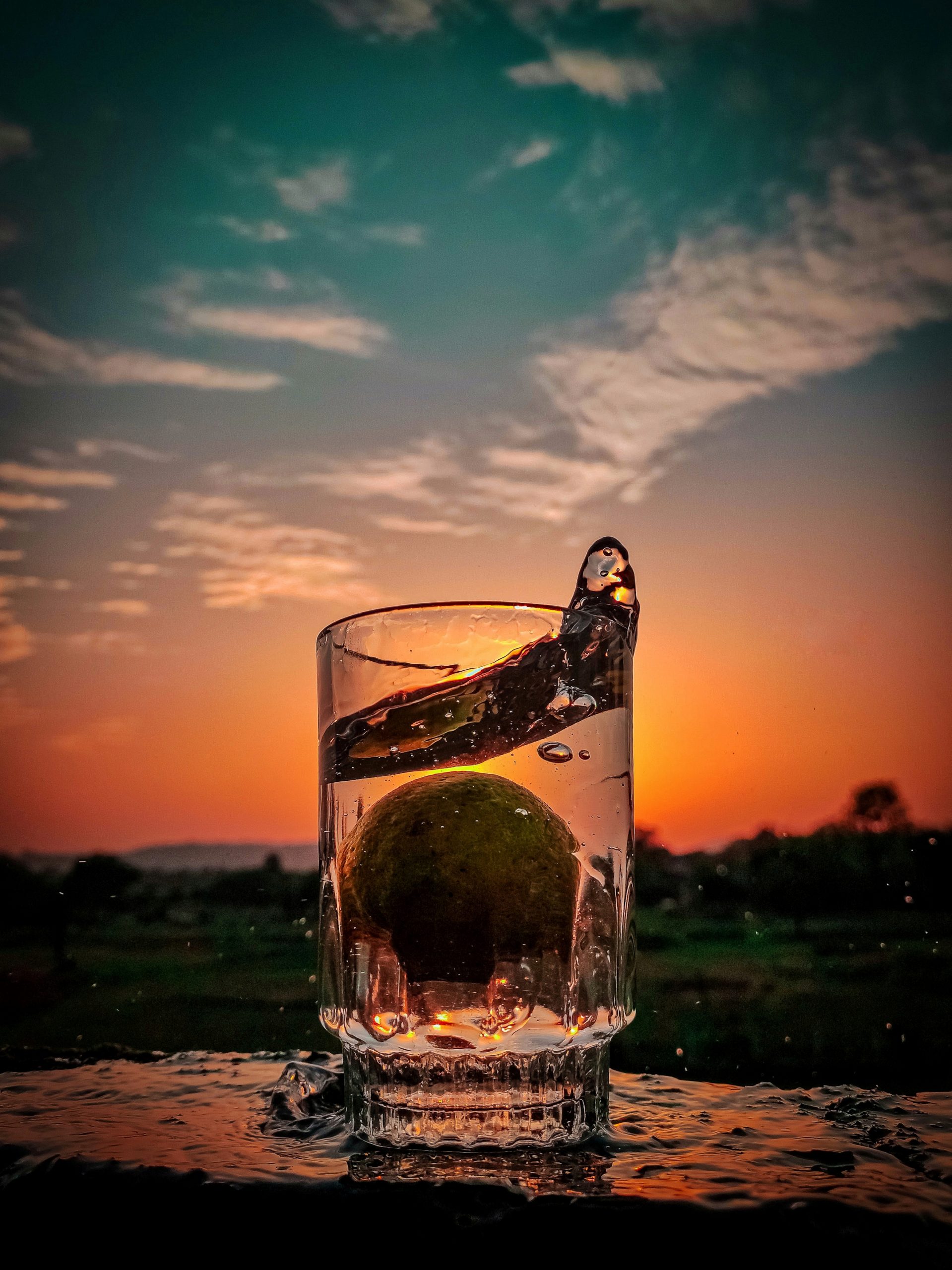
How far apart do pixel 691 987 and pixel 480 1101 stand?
1.94 meters

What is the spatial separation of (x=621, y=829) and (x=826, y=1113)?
1.10 ft

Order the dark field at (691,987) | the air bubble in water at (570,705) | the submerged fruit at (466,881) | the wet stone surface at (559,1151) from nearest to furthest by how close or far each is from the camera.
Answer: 1. the wet stone surface at (559,1151)
2. the submerged fruit at (466,881)
3. the air bubble in water at (570,705)
4. the dark field at (691,987)

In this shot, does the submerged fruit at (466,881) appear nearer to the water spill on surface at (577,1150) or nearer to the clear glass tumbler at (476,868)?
the clear glass tumbler at (476,868)

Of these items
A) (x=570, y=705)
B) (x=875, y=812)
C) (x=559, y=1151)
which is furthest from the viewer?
(x=875, y=812)

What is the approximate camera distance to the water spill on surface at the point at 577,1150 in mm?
674

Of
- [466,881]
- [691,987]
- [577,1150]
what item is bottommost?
[691,987]

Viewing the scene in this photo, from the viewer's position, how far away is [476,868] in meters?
0.82

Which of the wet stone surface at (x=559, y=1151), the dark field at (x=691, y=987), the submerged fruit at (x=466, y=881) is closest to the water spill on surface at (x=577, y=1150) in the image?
the wet stone surface at (x=559, y=1151)

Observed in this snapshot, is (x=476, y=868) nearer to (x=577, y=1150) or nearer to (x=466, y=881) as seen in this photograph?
(x=466, y=881)

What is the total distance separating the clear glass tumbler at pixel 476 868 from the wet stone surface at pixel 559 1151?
60 mm

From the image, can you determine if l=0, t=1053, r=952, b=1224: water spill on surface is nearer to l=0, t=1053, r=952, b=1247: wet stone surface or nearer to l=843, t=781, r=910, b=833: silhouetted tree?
l=0, t=1053, r=952, b=1247: wet stone surface

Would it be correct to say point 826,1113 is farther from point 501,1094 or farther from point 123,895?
point 123,895

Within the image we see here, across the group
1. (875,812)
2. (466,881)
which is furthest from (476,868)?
(875,812)

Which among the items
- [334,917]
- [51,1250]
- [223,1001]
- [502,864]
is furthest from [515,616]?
[223,1001]
